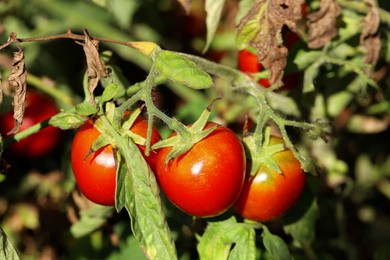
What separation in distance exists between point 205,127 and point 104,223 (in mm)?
576

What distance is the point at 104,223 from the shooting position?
68.4 inches

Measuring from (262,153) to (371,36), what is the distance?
49cm

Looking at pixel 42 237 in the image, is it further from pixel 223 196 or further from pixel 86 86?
pixel 223 196

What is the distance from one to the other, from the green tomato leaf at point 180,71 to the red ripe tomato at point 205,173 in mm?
98

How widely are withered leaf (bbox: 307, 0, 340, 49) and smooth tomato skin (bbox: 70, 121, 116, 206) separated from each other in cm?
59

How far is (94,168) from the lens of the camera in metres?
1.25

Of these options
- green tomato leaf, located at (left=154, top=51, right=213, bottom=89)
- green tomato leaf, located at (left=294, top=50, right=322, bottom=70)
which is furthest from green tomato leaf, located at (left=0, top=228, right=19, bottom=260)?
green tomato leaf, located at (left=294, top=50, right=322, bottom=70)

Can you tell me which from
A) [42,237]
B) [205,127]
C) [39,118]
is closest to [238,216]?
[205,127]

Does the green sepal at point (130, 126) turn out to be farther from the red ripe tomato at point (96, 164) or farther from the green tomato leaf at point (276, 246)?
the green tomato leaf at point (276, 246)

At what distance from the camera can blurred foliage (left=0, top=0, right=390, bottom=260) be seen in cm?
174

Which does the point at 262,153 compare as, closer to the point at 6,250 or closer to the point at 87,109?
the point at 87,109

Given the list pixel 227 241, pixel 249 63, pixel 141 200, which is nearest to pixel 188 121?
pixel 249 63

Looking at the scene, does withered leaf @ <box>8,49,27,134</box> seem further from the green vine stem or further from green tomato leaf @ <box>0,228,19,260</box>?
the green vine stem

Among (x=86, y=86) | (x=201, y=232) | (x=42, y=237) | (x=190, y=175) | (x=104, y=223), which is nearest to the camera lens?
(x=190, y=175)
